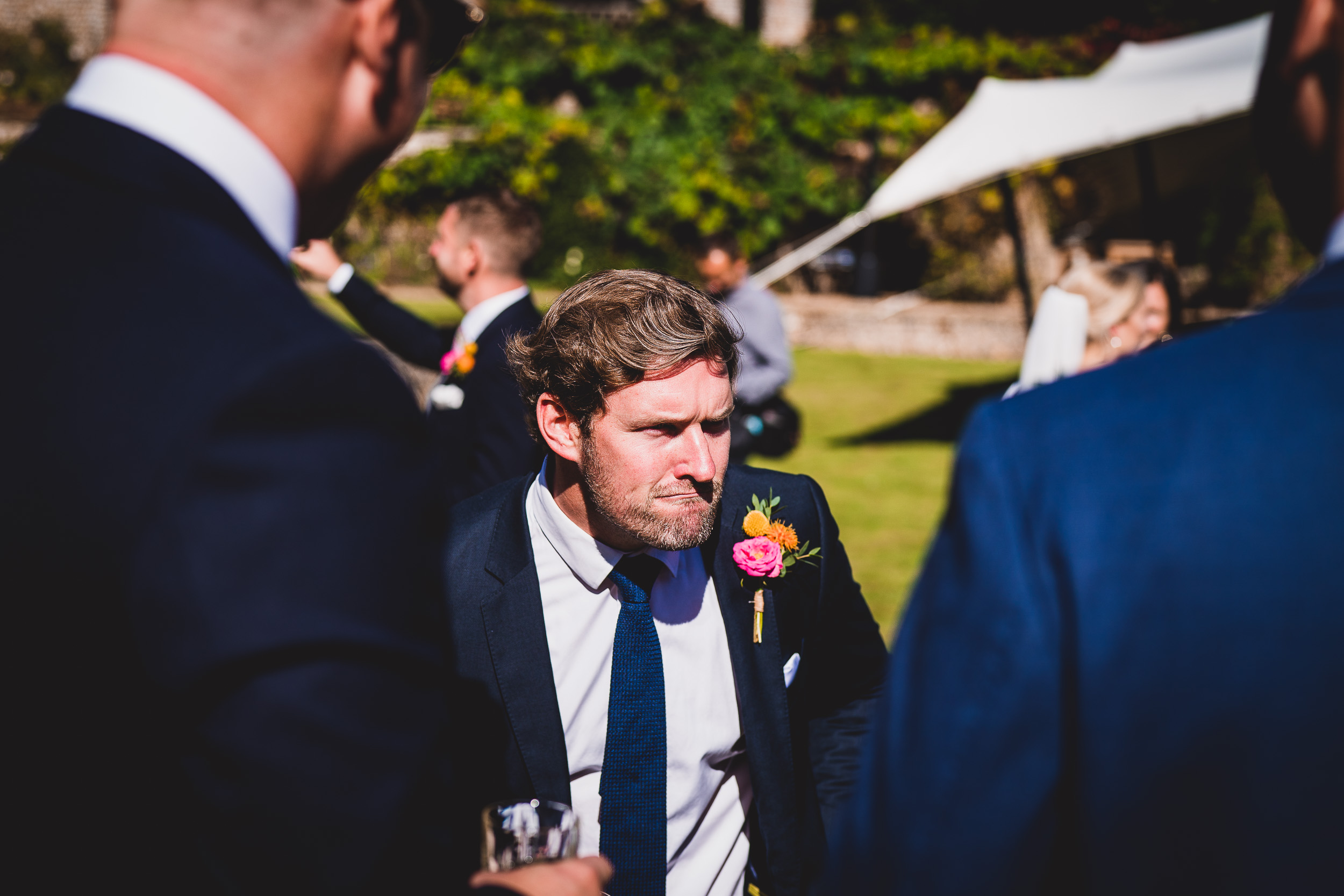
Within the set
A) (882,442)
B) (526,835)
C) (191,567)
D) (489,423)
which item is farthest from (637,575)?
(882,442)

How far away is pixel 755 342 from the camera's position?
688 centimetres

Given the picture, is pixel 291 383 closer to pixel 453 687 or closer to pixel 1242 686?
pixel 453 687

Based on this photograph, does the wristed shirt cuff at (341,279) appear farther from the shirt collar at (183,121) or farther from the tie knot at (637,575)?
the shirt collar at (183,121)

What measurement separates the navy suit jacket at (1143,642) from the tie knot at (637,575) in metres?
1.23

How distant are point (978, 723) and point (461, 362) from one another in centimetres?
331

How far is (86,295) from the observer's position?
891 mm

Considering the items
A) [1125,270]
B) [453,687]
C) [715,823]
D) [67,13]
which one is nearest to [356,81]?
[453,687]

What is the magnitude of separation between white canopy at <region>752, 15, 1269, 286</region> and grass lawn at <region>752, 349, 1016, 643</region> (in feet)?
7.03

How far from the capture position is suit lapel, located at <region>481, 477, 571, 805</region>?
1967 millimetres

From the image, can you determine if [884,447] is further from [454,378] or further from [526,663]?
[526,663]

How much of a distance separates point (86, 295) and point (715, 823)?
5.52 feet

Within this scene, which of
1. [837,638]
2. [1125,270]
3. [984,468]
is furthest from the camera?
[1125,270]

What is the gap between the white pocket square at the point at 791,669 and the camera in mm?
2238

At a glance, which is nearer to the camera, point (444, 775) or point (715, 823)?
point (444, 775)
